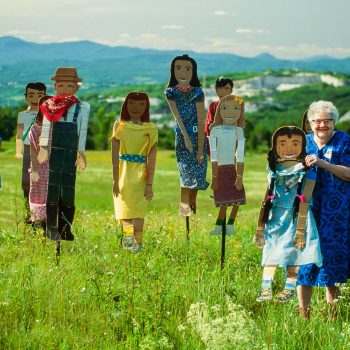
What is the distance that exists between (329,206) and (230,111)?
5.85 ft

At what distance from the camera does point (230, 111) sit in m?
7.68

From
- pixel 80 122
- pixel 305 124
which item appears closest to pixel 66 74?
pixel 80 122

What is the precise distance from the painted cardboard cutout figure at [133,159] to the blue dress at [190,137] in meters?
0.60

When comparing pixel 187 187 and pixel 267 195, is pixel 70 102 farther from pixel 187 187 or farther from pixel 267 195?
pixel 267 195

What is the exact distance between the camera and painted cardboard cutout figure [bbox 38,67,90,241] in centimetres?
764

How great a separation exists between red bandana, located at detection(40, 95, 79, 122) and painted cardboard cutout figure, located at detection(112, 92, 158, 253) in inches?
24.2

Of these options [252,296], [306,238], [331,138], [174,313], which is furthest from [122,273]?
[331,138]

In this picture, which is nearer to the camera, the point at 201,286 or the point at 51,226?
the point at 201,286

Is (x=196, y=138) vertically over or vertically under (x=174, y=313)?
over

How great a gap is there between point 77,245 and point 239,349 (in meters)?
4.32

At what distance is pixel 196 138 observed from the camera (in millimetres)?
8562

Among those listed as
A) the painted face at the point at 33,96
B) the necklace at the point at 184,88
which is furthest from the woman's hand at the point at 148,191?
the painted face at the point at 33,96

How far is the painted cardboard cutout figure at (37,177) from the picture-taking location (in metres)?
8.03

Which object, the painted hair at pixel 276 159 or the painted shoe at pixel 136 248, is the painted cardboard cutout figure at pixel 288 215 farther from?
the painted shoe at pixel 136 248
